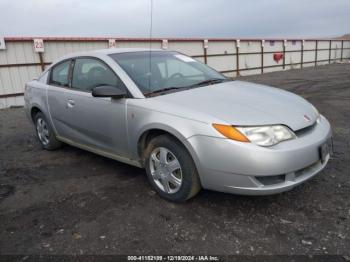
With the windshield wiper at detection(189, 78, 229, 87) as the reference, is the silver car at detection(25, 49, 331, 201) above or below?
below

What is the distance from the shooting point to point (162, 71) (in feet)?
12.3

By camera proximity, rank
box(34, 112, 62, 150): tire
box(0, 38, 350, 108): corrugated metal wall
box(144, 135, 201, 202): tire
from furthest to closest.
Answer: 1. box(0, 38, 350, 108): corrugated metal wall
2. box(34, 112, 62, 150): tire
3. box(144, 135, 201, 202): tire

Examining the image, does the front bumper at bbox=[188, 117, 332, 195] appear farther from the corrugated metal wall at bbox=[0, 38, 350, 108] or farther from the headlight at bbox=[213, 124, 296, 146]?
the corrugated metal wall at bbox=[0, 38, 350, 108]

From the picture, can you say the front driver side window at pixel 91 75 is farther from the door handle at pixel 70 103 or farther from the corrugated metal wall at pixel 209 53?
the corrugated metal wall at pixel 209 53

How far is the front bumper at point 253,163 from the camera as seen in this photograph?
2566 millimetres

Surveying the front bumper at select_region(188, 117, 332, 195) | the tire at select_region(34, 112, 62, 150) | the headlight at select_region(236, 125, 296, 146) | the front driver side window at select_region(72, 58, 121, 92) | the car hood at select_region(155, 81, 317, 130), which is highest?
the front driver side window at select_region(72, 58, 121, 92)

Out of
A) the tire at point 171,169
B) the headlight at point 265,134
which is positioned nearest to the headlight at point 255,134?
the headlight at point 265,134

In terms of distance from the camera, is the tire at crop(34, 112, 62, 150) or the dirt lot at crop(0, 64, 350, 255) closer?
the dirt lot at crop(0, 64, 350, 255)

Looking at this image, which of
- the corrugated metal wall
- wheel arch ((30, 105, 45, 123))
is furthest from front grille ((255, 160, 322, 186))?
the corrugated metal wall

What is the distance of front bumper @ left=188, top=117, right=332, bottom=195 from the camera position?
8.42 ft

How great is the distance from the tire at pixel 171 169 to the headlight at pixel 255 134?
46 cm

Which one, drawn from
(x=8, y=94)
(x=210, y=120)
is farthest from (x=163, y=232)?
(x=8, y=94)

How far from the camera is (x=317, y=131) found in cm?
303

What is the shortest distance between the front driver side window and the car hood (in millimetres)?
762
